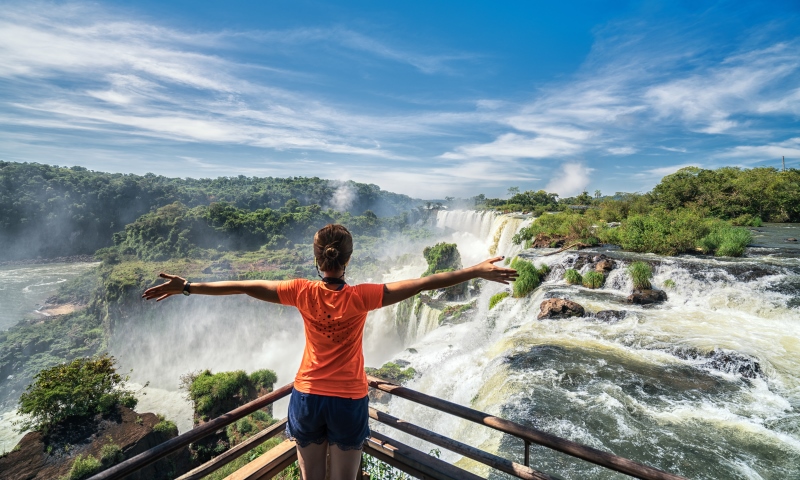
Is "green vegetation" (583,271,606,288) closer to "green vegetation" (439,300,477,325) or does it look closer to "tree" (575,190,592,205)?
"green vegetation" (439,300,477,325)

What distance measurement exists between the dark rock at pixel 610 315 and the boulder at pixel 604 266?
3041mm

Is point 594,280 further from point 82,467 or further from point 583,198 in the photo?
point 583,198

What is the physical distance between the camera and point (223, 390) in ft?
47.8

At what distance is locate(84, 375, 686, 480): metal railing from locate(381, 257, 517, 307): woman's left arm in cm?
77

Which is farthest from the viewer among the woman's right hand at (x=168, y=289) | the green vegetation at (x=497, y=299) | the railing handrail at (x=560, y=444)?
the green vegetation at (x=497, y=299)

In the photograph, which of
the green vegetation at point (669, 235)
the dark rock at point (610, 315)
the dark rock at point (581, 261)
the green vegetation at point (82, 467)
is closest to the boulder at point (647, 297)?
the dark rock at point (610, 315)

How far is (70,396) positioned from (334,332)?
16.3 meters

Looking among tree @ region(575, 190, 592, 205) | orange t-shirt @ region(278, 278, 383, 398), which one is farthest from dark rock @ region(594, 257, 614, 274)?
tree @ region(575, 190, 592, 205)

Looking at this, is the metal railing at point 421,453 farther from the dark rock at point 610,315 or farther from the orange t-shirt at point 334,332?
the dark rock at point 610,315

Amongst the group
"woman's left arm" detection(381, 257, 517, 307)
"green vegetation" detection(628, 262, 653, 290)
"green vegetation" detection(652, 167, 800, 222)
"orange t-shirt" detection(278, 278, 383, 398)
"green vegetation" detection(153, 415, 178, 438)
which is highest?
"green vegetation" detection(652, 167, 800, 222)

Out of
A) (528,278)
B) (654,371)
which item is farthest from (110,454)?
(654,371)

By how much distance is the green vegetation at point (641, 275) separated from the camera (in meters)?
10.7

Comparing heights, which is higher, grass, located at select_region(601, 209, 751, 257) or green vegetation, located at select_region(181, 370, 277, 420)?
grass, located at select_region(601, 209, 751, 257)

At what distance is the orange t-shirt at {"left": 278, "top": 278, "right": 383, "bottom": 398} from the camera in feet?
5.71
